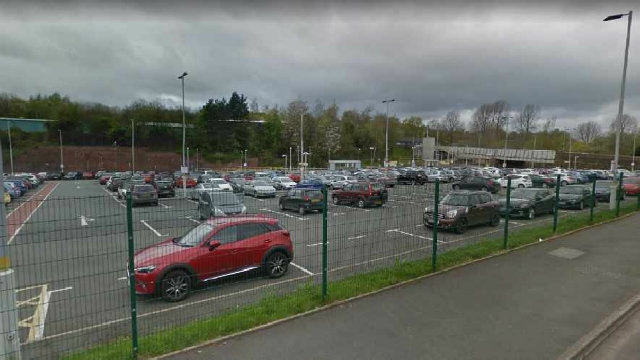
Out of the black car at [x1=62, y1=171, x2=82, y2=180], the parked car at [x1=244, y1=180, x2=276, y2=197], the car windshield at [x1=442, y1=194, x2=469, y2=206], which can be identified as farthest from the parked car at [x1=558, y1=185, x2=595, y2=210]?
the black car at [x1=62, y1=171, x2=82, y2=180]

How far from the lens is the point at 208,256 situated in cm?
682

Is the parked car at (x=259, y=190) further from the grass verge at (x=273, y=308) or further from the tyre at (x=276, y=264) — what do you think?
the grass verge at (x=273, y=308)

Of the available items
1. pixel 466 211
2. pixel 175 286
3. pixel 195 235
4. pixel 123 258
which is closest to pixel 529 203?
pixel 466 211

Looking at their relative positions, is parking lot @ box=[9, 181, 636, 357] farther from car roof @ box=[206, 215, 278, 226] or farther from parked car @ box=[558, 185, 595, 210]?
parked car @ box=[558, 185, 595, 210]

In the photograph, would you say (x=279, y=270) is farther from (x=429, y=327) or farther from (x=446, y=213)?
(x=446, y=213)

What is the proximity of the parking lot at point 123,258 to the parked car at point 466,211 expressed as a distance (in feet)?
8.28

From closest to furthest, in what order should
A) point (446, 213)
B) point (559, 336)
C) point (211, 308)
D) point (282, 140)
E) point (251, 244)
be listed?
point (559, 336)
point (211, 308)
point (251, 244)
point (446, 213)
point (282, 140)

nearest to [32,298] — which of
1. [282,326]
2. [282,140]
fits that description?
[282,326]

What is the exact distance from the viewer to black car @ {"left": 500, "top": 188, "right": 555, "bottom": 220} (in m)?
15.7

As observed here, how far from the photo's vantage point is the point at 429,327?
16.3ft

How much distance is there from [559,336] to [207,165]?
→ 9186cm

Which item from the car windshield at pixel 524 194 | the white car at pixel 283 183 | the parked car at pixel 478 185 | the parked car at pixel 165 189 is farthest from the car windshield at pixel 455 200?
the white car at pixel 283 183

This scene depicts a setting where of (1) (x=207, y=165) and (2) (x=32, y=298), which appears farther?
(1) (x=207, y=165)

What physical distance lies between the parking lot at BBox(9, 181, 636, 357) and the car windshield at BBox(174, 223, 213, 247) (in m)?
0.38
